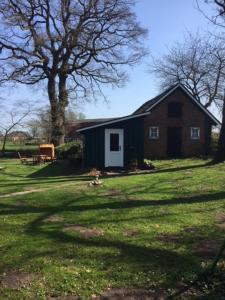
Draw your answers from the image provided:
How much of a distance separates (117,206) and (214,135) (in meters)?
27.7

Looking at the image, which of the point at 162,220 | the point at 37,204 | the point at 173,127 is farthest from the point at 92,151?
the point at 162,220

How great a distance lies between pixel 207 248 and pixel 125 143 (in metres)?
20.7

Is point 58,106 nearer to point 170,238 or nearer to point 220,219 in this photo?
point 220,219

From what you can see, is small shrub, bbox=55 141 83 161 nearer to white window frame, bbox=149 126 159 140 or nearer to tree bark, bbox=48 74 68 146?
white window frame, bbox=149 126 159 140

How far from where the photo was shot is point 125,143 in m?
Answer: 29.4

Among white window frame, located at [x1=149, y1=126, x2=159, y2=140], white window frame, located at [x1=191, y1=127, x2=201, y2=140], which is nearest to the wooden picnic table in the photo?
white window frame, located at [x1=149, y1=126, x2=159, y2=140]

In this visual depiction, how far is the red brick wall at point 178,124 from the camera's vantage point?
35.4m

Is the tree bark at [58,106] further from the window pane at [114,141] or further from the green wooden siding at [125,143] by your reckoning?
the window pane at [114,141]

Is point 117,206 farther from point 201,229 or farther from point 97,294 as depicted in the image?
point 97,294

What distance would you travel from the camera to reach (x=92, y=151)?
29.5 m

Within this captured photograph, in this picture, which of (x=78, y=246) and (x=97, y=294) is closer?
(x=97, y=294)

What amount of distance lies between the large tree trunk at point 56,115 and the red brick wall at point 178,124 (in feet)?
48.9

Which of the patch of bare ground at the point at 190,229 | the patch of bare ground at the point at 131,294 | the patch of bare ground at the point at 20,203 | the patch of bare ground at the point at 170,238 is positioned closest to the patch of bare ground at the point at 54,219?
the patch of bare ground at the point at 20,203

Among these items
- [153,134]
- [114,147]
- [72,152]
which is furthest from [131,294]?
[153,134]
